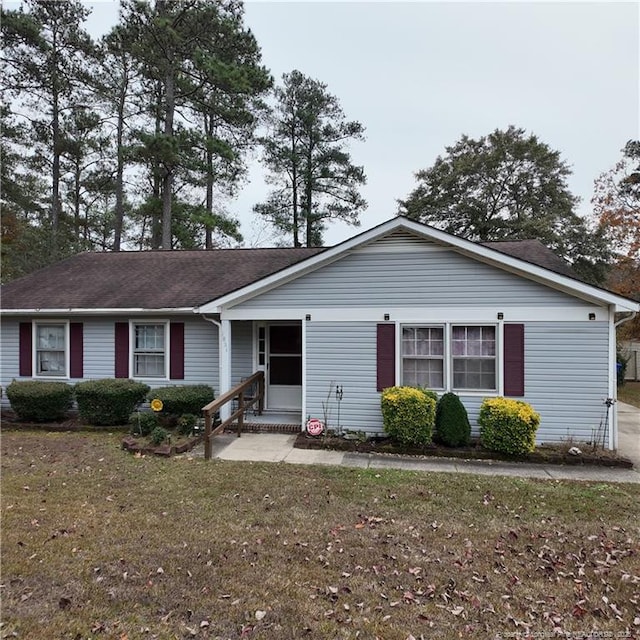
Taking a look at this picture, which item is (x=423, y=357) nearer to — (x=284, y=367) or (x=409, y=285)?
(x=409, y=285)

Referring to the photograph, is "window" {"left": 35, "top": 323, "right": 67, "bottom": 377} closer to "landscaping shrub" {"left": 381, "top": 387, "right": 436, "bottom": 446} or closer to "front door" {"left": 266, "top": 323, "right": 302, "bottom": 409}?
"front door" {"left": 266, "top": 323, "right": 302, "bottom": 409}

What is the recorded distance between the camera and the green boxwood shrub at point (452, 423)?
23.6ft

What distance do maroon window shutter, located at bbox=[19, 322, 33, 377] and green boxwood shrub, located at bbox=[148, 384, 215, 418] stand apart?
3632 mm

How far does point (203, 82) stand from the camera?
1788cm

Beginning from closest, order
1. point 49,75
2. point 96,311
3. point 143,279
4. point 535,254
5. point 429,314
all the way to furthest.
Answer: point 429,314 < point 96,311 < point 535,254 < point 143,279 < point 49,75

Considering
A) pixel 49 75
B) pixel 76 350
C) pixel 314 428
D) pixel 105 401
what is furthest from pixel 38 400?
pixel 49 75

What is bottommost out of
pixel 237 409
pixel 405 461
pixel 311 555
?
pixel 405 461

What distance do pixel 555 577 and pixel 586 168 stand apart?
2554cm

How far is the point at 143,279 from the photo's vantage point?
441 inches

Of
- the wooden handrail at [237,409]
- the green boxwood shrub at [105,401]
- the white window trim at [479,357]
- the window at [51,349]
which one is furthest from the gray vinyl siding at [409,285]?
the window at [51,349]

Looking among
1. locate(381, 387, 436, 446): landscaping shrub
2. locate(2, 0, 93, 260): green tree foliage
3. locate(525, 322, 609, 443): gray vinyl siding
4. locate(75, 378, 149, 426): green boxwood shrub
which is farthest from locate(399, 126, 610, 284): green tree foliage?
locate(75, 378, 149, 426): green boxwood shrub

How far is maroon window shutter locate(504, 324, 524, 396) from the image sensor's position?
24.6 ft

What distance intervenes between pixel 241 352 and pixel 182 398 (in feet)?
5.58

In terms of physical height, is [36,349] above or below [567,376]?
above
